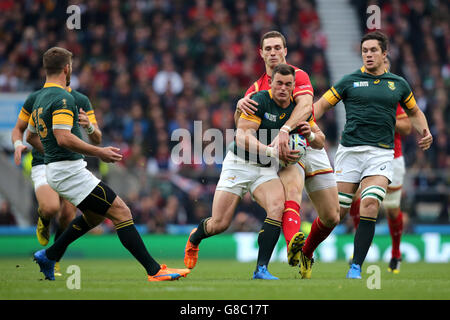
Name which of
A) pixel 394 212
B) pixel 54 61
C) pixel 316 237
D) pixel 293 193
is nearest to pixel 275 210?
pixel 293 193

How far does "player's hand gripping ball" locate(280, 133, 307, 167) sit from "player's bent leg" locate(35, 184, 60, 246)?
3369 mm

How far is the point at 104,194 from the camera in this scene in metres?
7.76

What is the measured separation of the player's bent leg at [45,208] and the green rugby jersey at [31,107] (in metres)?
0.40

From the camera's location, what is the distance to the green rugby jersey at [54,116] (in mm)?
7586

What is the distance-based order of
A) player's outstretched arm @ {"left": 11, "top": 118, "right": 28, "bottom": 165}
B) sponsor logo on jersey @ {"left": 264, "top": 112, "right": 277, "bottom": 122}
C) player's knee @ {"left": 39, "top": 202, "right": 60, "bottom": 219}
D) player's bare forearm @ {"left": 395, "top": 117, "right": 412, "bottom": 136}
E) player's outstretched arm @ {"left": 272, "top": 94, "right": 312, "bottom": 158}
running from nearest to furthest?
player's outstretched arm @ {"left": 272, "top": 94, "right": 312, "bottom": 158} → sponsor logo on jersey @ {"left": 264, "top": 112, "right": 277, "bottom": 122} → player's outstretched arm @ {"left": 11, "top": 118, "right": 28, "bottom": 165} → player's knee @ {"left": 39, "top": 202, "right": 60, "bottom": 219} → player's bare forearm @ {"left": 395, "top": 117, "right": 412, "bottom": 136}

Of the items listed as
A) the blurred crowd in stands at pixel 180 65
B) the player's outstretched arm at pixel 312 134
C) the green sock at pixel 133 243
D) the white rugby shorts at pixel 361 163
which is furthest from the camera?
the blurred crowd in stands at pixel 180 65

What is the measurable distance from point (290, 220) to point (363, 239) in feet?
2.92

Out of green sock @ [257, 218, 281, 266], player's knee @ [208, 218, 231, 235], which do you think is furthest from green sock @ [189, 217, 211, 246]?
green sock @ [257, 218, 281, 266]

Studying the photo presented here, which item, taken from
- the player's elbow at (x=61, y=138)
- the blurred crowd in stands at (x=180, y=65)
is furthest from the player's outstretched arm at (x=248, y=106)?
the blurred crowd in stands at (x=180, y=65)

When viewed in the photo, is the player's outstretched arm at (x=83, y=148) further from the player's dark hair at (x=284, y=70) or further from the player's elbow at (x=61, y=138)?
the player's dark hair at (x=284, y=70)

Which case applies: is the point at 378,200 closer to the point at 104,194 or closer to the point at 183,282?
the point at 183,282

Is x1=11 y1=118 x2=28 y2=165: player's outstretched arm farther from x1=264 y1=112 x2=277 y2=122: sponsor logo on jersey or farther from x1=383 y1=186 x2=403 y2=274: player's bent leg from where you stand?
x1=383 y1=186 x2=403 y2=274: player's bent leg

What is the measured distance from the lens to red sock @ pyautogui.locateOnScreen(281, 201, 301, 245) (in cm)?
808

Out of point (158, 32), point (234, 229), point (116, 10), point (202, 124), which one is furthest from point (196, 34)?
point (234, 229)
